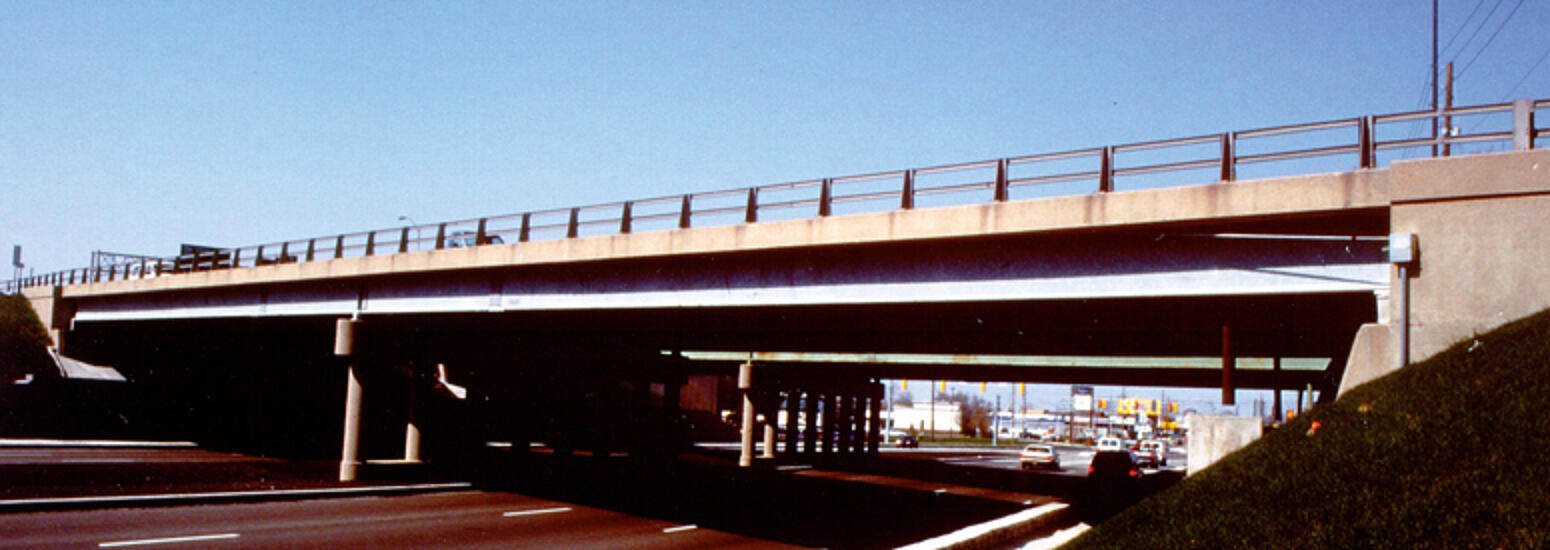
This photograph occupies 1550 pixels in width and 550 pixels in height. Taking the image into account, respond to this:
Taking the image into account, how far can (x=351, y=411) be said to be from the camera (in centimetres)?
3145

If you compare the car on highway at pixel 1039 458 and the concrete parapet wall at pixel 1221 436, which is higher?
the concrete parapet wall at pixel 1221 436

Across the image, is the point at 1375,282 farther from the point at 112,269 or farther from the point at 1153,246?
the point at 112,269

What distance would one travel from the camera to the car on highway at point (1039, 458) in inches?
2410

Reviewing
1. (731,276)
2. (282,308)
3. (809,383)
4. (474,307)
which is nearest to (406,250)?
(474,307)

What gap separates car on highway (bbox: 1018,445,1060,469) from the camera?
61.2 m

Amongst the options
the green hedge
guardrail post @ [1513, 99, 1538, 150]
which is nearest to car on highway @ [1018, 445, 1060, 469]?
guardrail post @ [1513, 99, 1538, 150]

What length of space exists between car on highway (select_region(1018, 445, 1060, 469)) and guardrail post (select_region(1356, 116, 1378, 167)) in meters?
47.9

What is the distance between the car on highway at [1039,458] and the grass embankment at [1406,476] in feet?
163

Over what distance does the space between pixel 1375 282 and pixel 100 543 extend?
60.1 ft

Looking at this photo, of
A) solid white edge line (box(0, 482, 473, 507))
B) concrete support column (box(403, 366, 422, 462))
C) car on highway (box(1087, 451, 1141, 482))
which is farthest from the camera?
concrete support column (box(403, 366, 422, 462))

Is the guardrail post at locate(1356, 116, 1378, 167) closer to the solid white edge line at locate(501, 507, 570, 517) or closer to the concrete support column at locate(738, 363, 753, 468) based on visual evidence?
the solid white edge line at locate(501, 507, 570, 517)

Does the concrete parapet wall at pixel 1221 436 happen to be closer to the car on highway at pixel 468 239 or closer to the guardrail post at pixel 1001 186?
the guardrail post at pixel 1001 186

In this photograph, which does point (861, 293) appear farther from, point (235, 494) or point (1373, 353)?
point (235, 494)

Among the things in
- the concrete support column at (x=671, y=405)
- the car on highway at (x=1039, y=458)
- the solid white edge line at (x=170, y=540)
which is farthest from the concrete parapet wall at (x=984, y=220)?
the car on highway at (x=1039, y=458)
